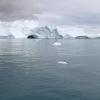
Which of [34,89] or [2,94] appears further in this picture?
[34,89]

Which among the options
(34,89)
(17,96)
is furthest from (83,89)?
(17,96)

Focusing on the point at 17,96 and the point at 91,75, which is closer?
the point at 17,96

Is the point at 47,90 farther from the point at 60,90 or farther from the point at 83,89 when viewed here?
the point at 83,89

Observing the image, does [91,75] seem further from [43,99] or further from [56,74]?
[43,99]

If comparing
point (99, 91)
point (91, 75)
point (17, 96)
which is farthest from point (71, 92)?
point (91, 75)

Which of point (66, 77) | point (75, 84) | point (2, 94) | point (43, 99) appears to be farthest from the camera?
point (66, 77)

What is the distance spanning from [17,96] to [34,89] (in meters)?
2.11

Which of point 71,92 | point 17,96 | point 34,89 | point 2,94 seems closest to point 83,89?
point 71,92

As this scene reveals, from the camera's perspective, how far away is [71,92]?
1619 cm

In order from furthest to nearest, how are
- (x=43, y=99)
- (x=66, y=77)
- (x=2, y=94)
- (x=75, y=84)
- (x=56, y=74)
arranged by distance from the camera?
1. (x=56, y=74)
2. (x=66, y=77)
3. (x=75, y=84)
4. (x=2, y=94)
5. (x=43, y=99)

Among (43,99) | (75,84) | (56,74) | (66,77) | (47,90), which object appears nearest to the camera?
(43,99)

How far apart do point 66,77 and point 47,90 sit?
4849 mm

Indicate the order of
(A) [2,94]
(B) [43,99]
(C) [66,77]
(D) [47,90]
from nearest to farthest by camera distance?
1. (B) [43,99]
2. (A) [2,94]
3. (D) [47,90]
4. (C) [66,77]

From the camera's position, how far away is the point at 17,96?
50.0 feet
